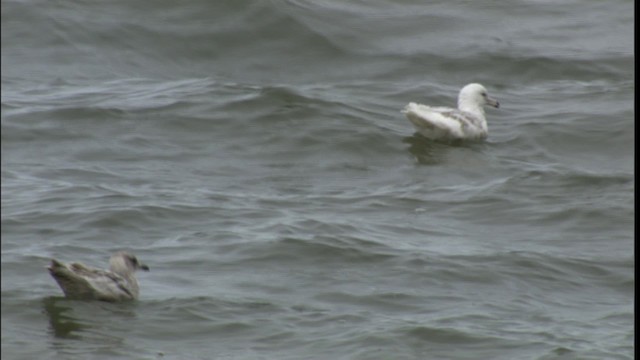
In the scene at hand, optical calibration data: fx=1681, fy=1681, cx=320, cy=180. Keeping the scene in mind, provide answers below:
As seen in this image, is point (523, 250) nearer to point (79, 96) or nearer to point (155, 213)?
point (155, 213)

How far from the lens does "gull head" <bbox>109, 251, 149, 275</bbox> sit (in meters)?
9.57

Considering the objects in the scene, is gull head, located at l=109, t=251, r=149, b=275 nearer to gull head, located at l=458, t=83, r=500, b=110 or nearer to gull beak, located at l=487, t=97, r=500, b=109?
gull head, located at l=458, t=83, r=500, b=110

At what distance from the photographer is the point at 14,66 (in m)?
15.3

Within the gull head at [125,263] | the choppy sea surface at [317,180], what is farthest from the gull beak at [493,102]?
the gull head at [125,263]

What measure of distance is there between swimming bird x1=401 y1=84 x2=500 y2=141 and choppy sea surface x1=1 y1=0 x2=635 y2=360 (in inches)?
5.0

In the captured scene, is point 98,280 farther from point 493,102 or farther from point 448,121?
point 493,102

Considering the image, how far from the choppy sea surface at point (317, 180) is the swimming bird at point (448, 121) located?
0.42 feet

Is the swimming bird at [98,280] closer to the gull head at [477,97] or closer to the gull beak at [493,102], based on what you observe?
the gull head at [477,97]

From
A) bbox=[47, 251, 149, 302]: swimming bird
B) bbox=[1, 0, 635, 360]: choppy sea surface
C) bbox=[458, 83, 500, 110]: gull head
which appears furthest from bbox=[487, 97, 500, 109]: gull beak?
bbox=[47, 251, 149, 302]: swimming bird

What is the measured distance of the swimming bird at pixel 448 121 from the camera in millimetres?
14344

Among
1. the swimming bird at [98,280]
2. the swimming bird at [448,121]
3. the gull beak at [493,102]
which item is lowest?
the swimming bird at [98,280]

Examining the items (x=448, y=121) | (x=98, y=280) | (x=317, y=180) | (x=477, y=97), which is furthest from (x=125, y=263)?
(x=477, y=97)

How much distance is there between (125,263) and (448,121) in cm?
547

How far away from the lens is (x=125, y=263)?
31.7 ft
